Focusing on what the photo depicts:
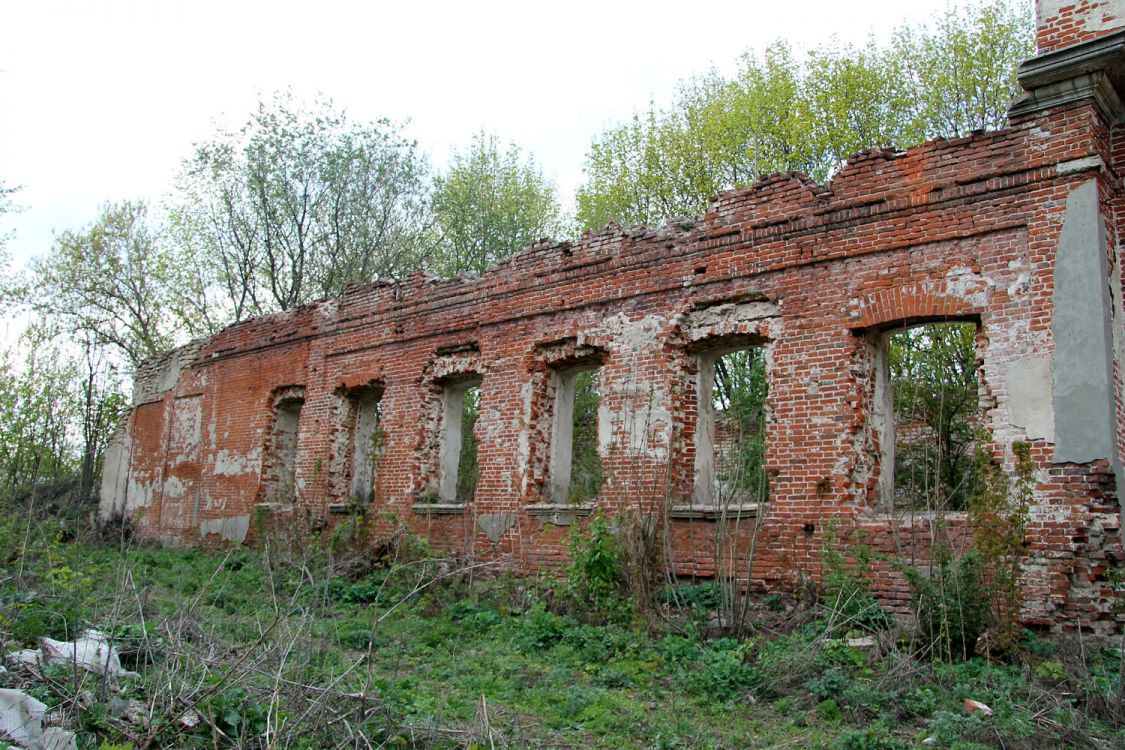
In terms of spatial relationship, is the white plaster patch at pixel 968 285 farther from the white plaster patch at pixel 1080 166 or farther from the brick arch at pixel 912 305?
the white plaster patch at pixel 1080 166

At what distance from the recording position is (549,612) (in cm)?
894

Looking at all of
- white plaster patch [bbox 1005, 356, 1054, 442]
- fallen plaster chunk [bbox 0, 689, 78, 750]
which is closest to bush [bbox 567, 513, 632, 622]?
white plaster patch [bbox 1005, 356, 1054, 442]

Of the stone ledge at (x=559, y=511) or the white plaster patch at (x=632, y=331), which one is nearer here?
the white plaster patch at (x=632, y=331)

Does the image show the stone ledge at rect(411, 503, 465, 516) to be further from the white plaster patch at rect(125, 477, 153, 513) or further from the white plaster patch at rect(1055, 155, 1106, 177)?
the white plaster patch at rect(125, 477, 153, 513)

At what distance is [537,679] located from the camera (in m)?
6.89

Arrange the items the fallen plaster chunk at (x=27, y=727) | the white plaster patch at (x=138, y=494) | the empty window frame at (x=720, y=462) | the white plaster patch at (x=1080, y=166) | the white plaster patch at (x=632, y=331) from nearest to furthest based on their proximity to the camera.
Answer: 1. the fallen plaster chunk at (x=27, y=727)
2. the white plaster patch at (x=1080, y=166)
3. the empty window frame at (x=720, y=462)
4. the white plaster patch at (x=632, y=331)
5. the white plaster patch at (x=138, y=494)

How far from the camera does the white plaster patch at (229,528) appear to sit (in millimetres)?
14953

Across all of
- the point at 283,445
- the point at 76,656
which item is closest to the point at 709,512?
the point at 76,656

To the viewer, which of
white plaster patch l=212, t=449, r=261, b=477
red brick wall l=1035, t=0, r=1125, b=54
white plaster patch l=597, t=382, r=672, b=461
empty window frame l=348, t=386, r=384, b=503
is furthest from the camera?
white plaster patch l=212, t=449, r=261, b=477

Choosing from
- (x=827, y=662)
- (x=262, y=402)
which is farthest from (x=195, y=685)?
(x=262, y=402)

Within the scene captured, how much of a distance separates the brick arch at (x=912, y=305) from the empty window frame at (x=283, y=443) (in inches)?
376

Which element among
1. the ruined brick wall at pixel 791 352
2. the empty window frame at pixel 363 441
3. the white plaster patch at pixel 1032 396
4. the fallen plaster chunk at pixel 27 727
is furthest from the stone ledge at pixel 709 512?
the empty window frame at pixel 363 441

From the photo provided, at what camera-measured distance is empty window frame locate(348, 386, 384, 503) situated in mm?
14008

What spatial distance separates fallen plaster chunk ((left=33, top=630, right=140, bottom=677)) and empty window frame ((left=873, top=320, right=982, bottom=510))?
5.97 metres
